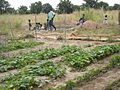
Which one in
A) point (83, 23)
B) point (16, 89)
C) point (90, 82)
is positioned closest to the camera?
point (16, 89)

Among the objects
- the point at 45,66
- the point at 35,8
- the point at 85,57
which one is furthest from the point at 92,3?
the point at 45,66

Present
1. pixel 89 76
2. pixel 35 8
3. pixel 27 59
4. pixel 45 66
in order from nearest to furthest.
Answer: pixel 89 76 < pixel 45 66 < pixel 27 59 < pixel 35 8

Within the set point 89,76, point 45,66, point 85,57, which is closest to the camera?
point 89,76

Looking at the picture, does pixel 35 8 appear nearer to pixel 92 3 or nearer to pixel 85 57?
pixel 92 3

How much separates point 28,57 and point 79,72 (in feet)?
6.45

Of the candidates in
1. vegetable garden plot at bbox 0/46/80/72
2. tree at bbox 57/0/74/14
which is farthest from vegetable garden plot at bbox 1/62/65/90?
tree at bbox 57/0/74/14

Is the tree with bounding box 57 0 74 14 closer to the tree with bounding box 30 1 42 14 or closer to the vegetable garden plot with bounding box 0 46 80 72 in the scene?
the tree with bounding box 30 1 42 14

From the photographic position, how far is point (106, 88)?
671 cm

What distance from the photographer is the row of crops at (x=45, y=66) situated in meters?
6.79

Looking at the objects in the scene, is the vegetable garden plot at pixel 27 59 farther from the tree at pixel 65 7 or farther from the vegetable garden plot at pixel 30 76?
the tree at pixel 65 7

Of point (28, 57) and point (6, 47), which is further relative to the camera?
point (6, 47)

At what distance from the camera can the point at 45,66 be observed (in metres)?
8.32

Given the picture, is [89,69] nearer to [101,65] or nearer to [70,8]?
[101,65]

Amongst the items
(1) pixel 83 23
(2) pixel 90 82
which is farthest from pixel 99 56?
(1) pixel 83 23
